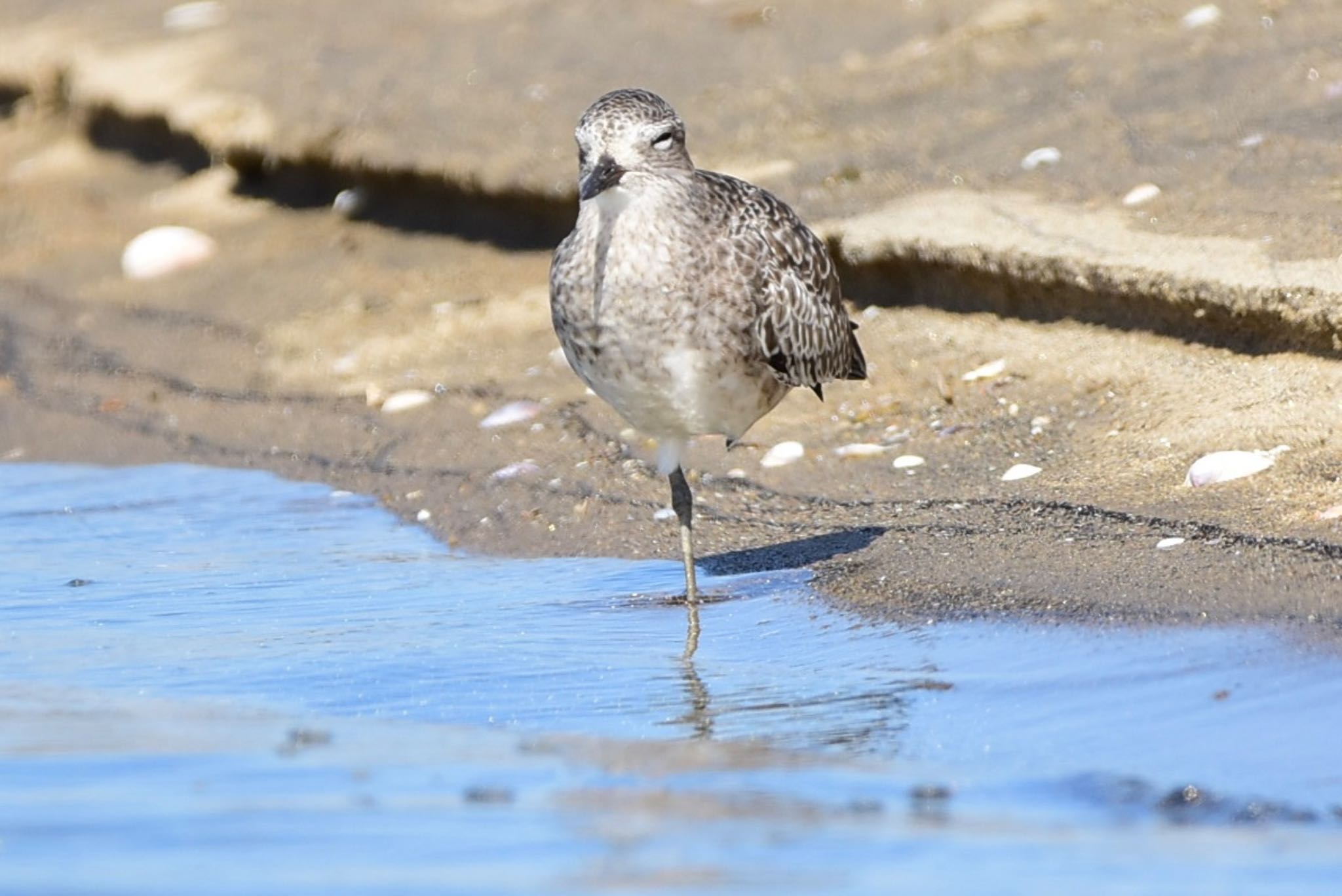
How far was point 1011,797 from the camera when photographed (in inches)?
142

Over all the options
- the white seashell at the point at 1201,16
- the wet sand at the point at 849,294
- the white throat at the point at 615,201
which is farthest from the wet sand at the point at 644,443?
the white seashell at the point at 1201,16

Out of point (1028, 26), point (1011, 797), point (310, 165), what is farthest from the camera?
point (310, 165)

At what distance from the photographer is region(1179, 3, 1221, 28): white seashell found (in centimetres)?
938

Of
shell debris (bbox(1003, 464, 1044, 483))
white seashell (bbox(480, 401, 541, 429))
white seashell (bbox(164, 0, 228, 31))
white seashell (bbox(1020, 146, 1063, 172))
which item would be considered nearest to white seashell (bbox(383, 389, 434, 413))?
white seashell (bbox(480, 401, 541, 429))

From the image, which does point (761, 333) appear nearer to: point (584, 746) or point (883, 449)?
point (883, 449)

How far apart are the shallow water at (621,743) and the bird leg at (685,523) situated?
0.11 m

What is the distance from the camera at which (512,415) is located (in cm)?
773

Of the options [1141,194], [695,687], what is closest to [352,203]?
[1141,194]

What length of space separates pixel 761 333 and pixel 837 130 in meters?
3.65

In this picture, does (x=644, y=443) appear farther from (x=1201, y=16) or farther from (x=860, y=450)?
(x=1201, y=16)

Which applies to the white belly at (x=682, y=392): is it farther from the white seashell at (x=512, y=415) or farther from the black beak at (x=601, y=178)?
the white seashell at (x=512, y=415)

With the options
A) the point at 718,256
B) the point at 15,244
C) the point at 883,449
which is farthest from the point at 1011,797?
the point at 15,244

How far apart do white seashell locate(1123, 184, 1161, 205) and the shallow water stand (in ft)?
8.47

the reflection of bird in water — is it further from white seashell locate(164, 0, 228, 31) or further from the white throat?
white seashell locate(164, 0, 228, 31)
